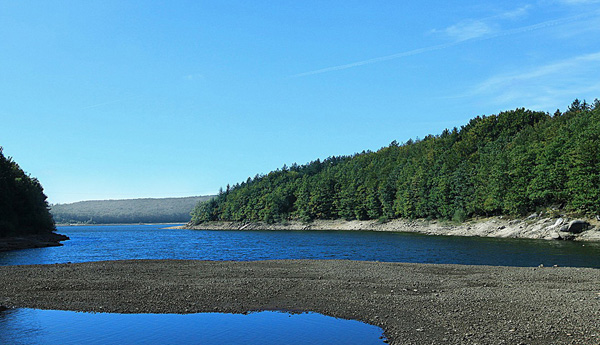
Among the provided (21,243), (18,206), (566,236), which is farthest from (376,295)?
(18,206)

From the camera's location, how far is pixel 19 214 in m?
85.7

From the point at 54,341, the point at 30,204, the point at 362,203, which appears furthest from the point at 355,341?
the point at 362,203

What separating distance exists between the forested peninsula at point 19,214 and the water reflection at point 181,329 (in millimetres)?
57669

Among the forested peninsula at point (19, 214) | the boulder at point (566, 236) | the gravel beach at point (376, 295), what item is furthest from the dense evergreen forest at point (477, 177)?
the forested peninsula at point (19, 214)

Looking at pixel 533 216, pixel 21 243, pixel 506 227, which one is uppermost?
pixel 21 243

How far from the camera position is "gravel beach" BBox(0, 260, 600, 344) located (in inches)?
590

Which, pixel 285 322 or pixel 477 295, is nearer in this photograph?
pixel 285 322

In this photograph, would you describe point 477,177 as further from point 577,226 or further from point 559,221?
point 577,226

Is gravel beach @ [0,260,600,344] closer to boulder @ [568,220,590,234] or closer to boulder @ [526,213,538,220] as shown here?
boulder @ [568,220,590,234]

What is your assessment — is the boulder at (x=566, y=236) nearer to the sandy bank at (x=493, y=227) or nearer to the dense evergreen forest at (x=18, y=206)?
the sandy bank at (x=493, y=227)

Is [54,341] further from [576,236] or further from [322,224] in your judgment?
[322,224]

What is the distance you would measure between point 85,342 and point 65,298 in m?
8.32

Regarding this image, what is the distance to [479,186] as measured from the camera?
328 ft

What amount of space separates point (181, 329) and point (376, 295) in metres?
9.38
